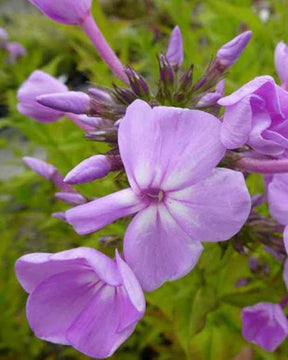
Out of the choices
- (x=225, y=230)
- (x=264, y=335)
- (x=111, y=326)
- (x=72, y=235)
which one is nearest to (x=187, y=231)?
(x=225, y=230)

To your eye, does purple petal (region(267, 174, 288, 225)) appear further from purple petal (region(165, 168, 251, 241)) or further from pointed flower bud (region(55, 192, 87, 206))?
pointed flower bud (region(55, 192, 87, 206))

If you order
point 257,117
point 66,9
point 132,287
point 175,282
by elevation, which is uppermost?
point 66,9

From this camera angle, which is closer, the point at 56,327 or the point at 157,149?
the point at 157,149

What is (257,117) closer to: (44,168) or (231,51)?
(231,51)

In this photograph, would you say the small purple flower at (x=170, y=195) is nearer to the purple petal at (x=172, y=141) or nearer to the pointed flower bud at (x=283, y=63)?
the purple petal at (x=172, y=141)

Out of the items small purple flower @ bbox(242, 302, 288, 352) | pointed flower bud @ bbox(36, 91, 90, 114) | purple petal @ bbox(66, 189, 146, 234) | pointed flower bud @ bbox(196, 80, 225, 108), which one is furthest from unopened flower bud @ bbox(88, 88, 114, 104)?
small purple flower @ bbox(242, 302, 288, 352)

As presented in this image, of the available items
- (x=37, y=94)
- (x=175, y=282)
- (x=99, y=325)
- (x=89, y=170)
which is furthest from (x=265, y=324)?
(x=37, y=94)

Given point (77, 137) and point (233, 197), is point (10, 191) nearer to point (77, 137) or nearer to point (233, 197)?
point (77, 137)
